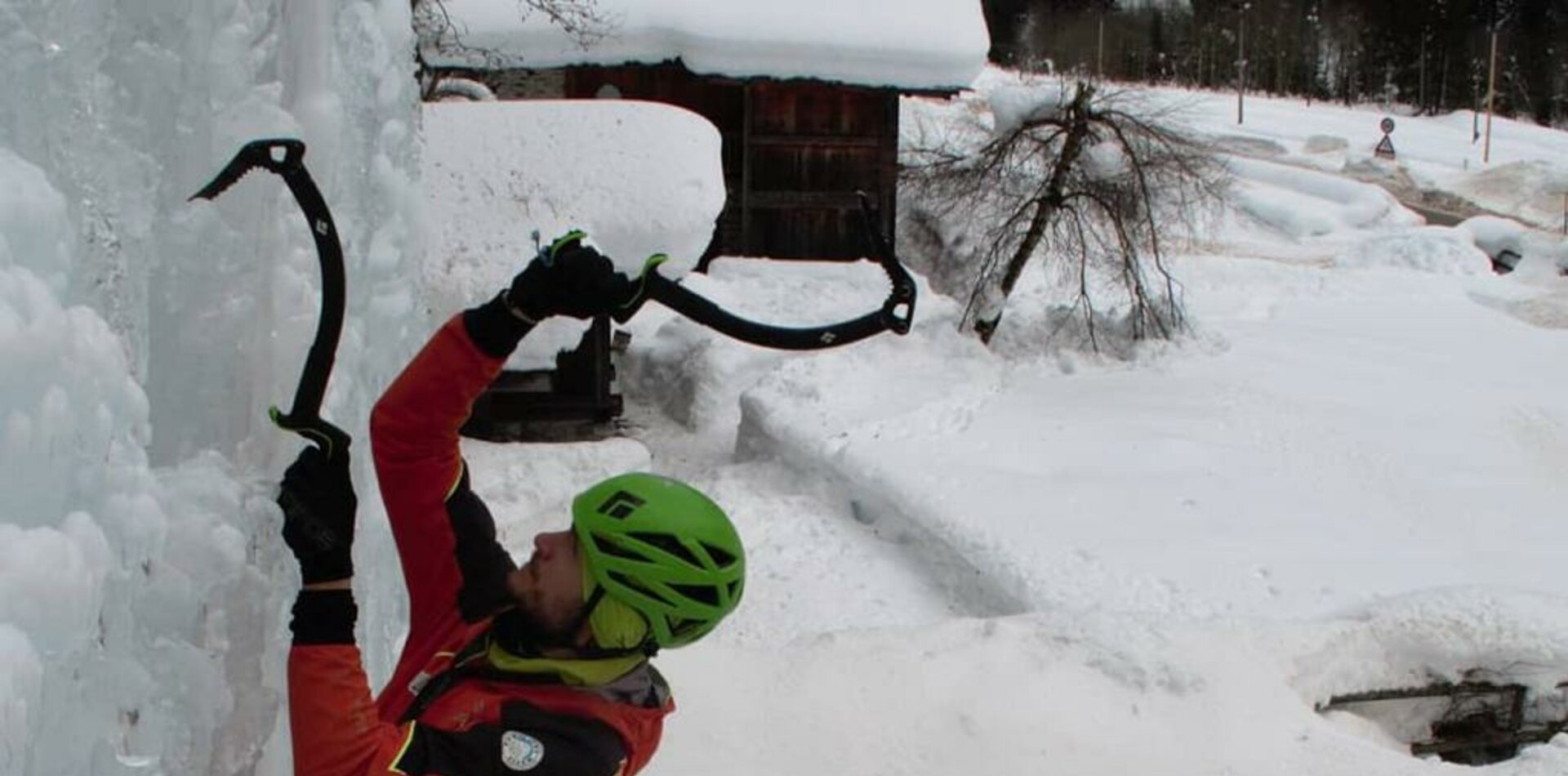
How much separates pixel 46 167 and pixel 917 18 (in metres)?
14.3

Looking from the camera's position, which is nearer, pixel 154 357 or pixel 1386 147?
pixel 154 357

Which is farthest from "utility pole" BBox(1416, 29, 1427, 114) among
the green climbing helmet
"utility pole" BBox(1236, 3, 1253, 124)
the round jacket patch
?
the round jacket patch

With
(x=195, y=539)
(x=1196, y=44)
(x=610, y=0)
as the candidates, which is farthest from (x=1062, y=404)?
(x=1196, y=44)

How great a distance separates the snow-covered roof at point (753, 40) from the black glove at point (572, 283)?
1266cm

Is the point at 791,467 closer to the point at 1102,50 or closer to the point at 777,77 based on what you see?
the point at 777,77

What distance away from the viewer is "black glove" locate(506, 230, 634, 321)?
1.99 metres

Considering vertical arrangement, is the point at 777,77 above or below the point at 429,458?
above

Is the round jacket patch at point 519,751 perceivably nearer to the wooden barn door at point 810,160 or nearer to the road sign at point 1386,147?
the wooden barn door at point 810,160

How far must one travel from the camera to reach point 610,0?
48.1 ft

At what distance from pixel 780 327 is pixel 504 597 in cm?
56

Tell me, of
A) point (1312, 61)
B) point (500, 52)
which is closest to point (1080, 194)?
point (500, 52)

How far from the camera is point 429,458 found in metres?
2.24

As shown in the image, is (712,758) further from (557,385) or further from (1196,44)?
(1196,44)

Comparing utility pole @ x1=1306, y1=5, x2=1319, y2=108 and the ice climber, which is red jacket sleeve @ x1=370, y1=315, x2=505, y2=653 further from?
utility pole @ x1=1306, y1=5, x2=1319, y2=108
